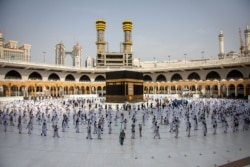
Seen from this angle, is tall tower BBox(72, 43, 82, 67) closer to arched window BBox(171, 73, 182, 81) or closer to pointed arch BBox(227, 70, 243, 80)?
arched window BBox(171, 73, 182, 81)

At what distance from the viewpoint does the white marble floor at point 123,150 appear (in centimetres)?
632

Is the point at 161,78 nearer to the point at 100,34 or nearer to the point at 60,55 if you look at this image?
the point at 100,34

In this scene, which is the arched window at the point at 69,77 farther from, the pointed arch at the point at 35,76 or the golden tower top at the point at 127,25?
the golden tower top at the point at 127,25

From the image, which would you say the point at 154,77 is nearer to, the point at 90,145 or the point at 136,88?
the point at 136,88

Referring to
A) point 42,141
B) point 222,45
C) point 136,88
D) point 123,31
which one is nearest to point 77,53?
point 123,31

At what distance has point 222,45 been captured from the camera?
51750 mm

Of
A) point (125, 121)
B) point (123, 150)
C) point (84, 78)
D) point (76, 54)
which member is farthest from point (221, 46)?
point (76, 54)

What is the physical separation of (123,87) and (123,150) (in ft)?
55.4

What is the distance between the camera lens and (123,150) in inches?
297

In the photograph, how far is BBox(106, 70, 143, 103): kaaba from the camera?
79.8ft

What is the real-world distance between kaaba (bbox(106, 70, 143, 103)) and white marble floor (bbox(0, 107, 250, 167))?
46.1 ft

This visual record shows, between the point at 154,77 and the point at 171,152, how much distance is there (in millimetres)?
40853

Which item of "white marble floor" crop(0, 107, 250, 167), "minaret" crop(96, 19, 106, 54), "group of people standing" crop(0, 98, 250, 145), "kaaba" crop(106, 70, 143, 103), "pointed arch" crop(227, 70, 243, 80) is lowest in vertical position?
"white marble floor" crop(0, 107, 250, 167)

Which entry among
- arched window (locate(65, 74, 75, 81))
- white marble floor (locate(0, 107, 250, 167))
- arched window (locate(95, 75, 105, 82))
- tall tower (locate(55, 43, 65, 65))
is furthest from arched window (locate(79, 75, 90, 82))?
tall tower (locate(55, 43, 65, 65))
